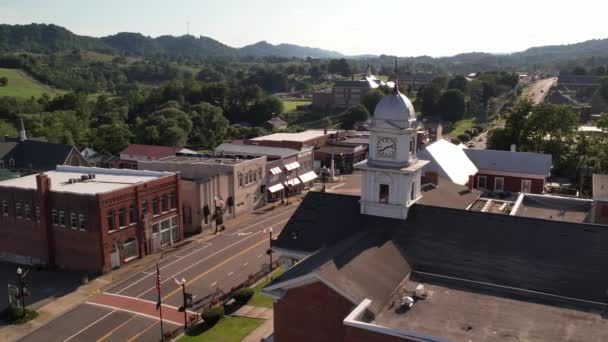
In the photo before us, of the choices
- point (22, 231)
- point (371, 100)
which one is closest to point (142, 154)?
point (22, 231)

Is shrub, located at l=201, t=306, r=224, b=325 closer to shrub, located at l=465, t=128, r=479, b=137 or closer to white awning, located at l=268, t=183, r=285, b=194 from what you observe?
white awning, located at l=268, t=183, r=285, b=194

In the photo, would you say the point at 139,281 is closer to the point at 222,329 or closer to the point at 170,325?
the point at 170,325

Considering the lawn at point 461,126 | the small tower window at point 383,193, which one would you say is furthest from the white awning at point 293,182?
the lawn at point 461,126

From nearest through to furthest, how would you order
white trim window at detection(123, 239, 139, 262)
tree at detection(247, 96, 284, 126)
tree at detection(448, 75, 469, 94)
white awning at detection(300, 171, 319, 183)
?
white trim window at detection(123, 239, 139, 262)
white awning at detection(300, 171, 319, 183)
tree at detection(247, 96, 284, 126)
tree at detection(448, 75, 469, 94)

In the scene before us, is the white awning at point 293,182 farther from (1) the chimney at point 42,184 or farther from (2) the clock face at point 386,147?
(2) the clock face at point 386,147

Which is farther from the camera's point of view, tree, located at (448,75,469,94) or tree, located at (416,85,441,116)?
tree, located at (448,75,469,94)

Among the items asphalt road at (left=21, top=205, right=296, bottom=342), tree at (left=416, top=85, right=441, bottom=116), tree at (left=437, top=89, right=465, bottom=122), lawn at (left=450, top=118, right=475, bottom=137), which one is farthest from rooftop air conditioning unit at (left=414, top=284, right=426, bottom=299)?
tree at (left=416, top=85, right=441, bottom=116)
